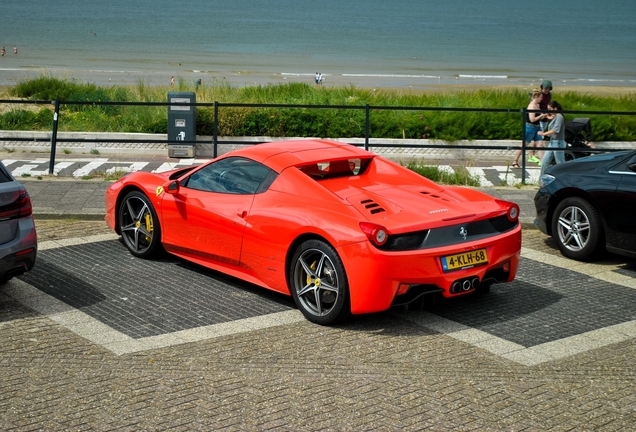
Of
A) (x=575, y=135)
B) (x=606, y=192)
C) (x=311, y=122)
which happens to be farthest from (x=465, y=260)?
(x=311, y=122)

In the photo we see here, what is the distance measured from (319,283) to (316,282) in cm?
3

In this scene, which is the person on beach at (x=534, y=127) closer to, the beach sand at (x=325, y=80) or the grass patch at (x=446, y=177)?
the grass patch at (x=446, y=177)

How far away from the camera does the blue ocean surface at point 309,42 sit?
54.1 m

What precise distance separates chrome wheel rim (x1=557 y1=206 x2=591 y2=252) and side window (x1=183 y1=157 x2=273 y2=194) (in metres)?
3.89

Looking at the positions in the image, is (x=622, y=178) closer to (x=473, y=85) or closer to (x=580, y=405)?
(x=580, y=405)

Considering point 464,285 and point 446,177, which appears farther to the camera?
point 446,177

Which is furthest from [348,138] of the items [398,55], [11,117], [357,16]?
[357,16]

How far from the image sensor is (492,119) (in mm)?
20641

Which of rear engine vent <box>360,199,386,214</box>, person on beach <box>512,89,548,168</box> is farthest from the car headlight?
person on beach <box>512,89,548,168</box>

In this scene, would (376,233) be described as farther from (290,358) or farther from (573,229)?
(573,229)

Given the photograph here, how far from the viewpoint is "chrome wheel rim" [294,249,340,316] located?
25.7ft

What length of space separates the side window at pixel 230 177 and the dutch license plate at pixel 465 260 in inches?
78.2

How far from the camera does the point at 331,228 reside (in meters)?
7.75

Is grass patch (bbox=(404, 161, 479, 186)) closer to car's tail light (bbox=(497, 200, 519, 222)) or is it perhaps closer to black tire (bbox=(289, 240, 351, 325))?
car's tail light (bbox=(497, 200, 519, 222))
